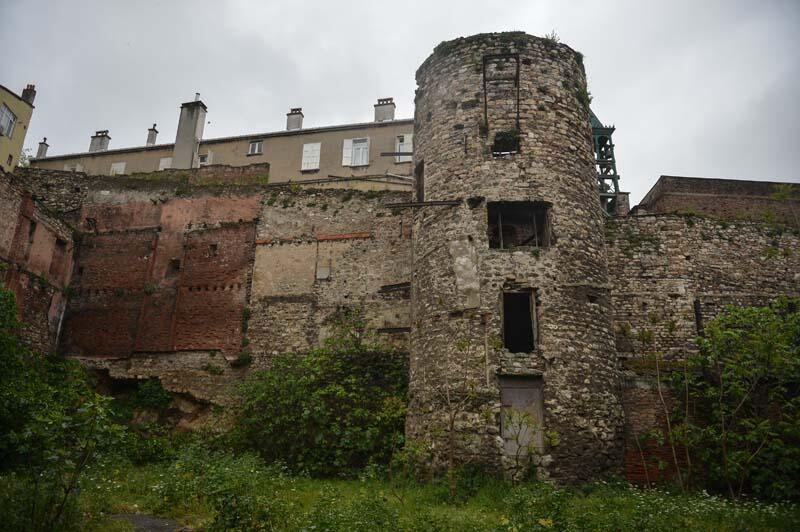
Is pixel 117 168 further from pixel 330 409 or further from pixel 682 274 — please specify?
pixel 682 274

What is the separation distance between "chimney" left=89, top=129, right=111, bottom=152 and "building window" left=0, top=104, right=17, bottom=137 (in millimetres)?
7465

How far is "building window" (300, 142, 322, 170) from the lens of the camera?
28.2 m

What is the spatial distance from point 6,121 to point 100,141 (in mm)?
8290

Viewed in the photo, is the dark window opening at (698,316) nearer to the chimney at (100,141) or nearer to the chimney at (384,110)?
the chimney at (384,110)

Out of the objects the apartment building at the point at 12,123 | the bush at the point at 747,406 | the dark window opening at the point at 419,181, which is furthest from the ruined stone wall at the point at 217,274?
the apartment building at the point at 12,123

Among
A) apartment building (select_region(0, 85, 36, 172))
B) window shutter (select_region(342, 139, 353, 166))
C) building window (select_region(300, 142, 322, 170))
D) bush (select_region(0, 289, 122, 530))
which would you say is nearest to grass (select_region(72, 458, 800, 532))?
bush (select_region(0, 289, 122, 530))

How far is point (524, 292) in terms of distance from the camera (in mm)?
12312

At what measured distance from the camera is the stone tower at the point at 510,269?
37.2 feet

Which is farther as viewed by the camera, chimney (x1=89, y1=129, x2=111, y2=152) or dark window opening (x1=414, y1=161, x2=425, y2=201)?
chimney (x1=89, y1=129, x2=111, y2=152)

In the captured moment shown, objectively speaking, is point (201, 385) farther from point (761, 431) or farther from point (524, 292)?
point (761, 431)

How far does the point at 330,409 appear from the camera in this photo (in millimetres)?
14070

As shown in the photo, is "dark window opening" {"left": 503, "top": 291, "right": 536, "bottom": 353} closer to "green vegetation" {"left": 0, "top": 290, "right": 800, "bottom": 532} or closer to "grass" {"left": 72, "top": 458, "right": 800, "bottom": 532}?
"green vegetation" {"left": 0, "top": 290, "right": 800, "bottom": 532}

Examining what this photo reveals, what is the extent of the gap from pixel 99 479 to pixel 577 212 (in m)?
10.4

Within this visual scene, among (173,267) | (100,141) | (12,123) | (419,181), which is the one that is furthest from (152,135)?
(419,181)
